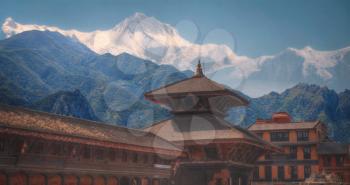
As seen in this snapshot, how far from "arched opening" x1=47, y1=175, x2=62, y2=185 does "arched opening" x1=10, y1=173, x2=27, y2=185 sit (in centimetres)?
145

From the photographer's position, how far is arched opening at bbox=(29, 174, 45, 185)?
66.3 ft

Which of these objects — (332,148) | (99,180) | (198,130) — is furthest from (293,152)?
(99,180)

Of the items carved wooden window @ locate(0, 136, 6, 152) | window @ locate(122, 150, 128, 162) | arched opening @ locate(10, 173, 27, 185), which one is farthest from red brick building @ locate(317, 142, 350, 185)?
carved wooden window @ locate(0, 136, 6, 152)

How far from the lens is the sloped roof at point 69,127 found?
787 inches

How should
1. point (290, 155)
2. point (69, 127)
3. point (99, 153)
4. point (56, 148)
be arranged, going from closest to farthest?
point (56, 148) < point (69, 127) < point (99, 153) < point (290, 155)

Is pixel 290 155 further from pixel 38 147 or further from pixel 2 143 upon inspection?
pixel 2 143

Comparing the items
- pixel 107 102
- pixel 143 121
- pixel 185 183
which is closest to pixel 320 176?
pixel 185 183

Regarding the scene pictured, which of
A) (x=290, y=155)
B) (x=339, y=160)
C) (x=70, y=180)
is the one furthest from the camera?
(x=290, y=155)

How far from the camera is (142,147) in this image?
1055 inches

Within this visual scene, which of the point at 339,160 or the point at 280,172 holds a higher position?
the point at 339,160

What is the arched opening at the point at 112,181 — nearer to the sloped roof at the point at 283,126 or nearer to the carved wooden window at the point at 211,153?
the carved wooden window at the point at 211,153

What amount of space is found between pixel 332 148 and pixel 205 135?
2309 inches

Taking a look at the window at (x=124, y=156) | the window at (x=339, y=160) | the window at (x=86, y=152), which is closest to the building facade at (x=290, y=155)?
the window at (x=339, y=160)

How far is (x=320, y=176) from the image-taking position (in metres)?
35.4
